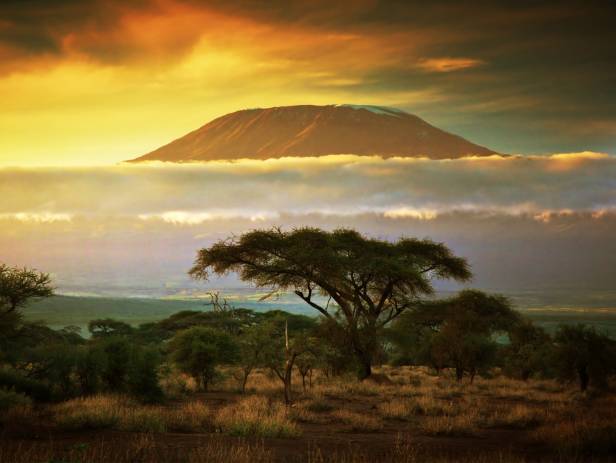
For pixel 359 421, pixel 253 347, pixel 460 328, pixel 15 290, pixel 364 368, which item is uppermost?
pixel 15 290

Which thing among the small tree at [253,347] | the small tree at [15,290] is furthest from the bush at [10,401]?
the small tree at [253,347]

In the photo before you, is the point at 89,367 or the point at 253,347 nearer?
the point at 89,367

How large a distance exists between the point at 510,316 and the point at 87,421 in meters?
38.3

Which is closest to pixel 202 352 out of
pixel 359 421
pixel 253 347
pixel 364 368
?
pixel 253 347

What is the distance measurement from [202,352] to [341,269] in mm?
8490

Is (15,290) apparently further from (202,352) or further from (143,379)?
(202,352)

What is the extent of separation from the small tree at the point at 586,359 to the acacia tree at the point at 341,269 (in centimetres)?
813

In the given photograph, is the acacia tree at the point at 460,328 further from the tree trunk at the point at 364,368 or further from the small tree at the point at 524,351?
the tree trunk at the point at 364,368

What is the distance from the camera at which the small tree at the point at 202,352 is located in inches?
1535

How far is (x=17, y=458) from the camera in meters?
15.6

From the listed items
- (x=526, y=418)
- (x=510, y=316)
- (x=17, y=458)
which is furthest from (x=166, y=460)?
(x=510, y=316)

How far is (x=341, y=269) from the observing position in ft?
131

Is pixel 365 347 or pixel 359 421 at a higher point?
pixel 365 347

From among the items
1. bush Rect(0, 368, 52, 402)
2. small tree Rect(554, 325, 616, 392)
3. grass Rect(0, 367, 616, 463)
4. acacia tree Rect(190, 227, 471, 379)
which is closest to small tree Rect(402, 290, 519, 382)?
acacia tree Rect(190, 227, 471, 379)
